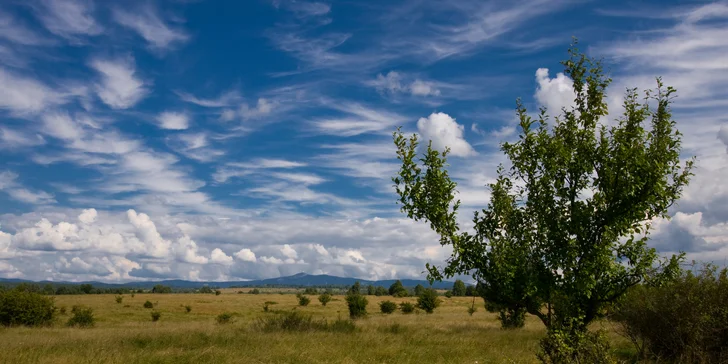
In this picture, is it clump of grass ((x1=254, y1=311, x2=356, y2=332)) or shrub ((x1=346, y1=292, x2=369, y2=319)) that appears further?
shrub ((x1=346, y1=292, x2=369, y2=319))

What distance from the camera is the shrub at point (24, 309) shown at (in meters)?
33.6

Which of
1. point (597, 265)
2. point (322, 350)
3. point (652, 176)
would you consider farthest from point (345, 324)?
point (652, 176)

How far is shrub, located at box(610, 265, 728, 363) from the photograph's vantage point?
43.8 feet

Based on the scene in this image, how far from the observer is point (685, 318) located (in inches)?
543

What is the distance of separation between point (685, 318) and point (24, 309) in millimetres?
39279

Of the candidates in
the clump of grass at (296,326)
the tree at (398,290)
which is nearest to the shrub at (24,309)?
the clump of grass at (296,326)

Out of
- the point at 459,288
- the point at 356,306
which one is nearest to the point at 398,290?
the point at 459,288

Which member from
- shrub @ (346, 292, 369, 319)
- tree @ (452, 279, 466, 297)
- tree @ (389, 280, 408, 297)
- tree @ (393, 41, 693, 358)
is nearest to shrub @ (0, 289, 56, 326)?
shrub @ (346, 292, 369, 319)

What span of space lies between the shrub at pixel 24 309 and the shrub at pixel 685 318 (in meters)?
37.6

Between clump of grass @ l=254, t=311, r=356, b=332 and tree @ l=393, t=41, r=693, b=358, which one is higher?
tree @ l=393, t=41, r=693, b=358

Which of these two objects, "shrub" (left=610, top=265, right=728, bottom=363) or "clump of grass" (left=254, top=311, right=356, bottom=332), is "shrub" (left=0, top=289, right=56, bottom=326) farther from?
"shrub" (left=610, top=265, right=728, bottom=363)

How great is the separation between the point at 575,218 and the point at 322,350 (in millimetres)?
9179

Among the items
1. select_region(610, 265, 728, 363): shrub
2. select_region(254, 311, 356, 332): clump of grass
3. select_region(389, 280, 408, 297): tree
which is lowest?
select_region(389, 280, 408, 297): tree

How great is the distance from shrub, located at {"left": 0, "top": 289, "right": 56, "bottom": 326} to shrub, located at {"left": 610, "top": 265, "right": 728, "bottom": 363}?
37556mm
